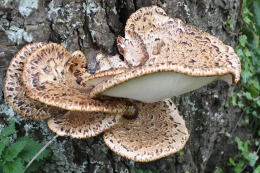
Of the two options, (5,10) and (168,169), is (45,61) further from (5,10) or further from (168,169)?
(168,169)

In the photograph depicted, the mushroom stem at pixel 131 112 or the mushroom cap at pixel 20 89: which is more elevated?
the mushroom cap at pixel 20 89

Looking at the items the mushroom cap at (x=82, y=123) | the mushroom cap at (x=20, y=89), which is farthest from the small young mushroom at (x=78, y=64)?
the mushroom cap at (x=82, y=123)

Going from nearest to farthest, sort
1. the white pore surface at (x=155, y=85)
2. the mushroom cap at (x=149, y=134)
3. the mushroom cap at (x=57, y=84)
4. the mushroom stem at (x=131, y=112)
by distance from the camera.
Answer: the white pore surface at (x=155, y=85), the mushroom cap at (x=57, y=84), the mushroom cap at (x=149, y=134), the mushroom stem at (x=131, y=112)

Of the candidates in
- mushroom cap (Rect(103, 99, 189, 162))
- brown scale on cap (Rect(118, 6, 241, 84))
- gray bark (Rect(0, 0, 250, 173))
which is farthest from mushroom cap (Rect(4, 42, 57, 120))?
brown scale on cap (Rect(118, 6, 241, 84))

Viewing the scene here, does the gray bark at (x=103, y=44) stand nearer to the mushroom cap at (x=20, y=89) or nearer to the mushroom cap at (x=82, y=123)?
the mushroom cap at (x=20, y=89)

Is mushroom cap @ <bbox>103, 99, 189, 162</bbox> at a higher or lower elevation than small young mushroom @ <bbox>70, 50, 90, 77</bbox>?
lower

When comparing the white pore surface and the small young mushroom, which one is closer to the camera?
the white pore surface

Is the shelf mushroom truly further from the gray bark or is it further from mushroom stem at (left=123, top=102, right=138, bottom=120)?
the gray bark

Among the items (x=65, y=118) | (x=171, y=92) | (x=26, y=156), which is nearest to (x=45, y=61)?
(x=65, y=118)
